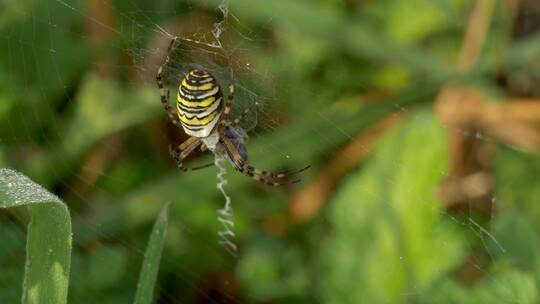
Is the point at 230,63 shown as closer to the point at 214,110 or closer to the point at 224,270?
the point at 214,110

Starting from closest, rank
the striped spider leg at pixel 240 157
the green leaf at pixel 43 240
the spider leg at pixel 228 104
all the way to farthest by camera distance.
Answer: the green leaf at pixel 43 240 → the spider leg at pixel 228 104 → the striped spider leg at pixel 240 157

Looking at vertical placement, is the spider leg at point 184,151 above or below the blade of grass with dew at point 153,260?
below

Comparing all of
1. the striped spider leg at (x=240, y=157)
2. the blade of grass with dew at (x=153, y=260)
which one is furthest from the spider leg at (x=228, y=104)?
the blade of grass with dew at (x=153, y=260)

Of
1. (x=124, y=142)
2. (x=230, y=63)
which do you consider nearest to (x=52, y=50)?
(x=124, y=142)

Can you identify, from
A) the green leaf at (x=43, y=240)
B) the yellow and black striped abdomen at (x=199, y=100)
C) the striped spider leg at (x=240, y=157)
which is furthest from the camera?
the striped spider leg at (x=240, y=157)

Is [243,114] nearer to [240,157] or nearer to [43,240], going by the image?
[240,157]

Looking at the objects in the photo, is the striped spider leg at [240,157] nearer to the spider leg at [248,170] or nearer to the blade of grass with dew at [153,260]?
the spider leg at [248,170]

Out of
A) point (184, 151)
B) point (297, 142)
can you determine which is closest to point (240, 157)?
point (184, 151)
